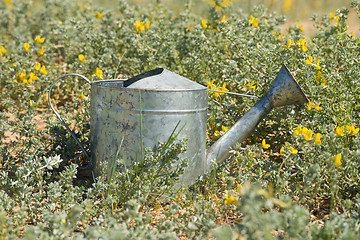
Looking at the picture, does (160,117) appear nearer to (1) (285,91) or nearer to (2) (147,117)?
(2) (147,117)

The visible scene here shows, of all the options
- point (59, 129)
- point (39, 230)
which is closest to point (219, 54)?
point (59, 129)

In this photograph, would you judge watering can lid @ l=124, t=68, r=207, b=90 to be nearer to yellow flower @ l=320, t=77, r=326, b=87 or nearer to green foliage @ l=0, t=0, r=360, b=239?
green foliage @ l=0, t=0, r=360, b=239

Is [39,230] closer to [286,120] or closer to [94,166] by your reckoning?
[94,166]

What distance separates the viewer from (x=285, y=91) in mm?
2494

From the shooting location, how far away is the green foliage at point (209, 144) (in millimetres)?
1958

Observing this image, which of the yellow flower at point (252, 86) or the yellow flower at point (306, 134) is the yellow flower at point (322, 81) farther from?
the yellow flower at point (306, 134)

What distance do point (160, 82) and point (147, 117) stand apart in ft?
0.71

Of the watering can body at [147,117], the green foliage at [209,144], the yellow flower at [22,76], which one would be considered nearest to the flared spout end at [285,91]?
the green foliage at [209,144]

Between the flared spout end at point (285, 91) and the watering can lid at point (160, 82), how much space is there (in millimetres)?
406

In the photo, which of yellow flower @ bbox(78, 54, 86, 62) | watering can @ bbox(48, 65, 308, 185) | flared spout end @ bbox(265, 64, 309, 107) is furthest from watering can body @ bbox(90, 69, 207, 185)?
yellow flower @ bbox(78, 54, 86, 62)

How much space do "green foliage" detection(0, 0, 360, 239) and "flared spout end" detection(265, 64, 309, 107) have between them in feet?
0.78

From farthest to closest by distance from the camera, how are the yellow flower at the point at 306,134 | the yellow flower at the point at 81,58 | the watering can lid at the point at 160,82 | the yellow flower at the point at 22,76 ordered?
the yellow flower at the point at 81,58 → the yellow flower at the point at 22,76 → the watering can lid at the point at 160,82 → the yellow flower at the point at 306,134

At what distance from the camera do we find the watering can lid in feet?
7.87

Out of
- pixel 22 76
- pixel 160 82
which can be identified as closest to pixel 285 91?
pixel 160 82
